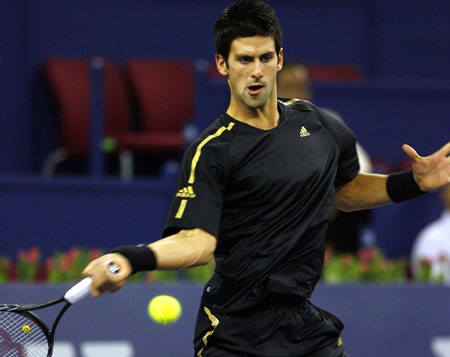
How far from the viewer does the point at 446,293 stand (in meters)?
6.12

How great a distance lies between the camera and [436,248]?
22.7ft

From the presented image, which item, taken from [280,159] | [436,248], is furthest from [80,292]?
[436,248]

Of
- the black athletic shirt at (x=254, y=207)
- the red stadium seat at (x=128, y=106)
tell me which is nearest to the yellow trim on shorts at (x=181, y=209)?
the black athletic shirt at (x=254, y=207)

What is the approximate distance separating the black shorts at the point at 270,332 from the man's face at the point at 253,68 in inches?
30.2

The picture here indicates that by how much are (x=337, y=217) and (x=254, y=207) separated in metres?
3.79

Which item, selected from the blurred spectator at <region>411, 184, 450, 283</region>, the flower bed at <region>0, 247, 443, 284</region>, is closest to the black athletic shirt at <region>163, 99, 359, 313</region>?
the flower bed at <region>0, 247, 443, 284</region>

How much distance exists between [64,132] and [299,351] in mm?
5625

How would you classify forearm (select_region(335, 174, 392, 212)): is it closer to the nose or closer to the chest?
the chest

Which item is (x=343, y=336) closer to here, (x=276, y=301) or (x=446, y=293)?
(x=446, y=293)

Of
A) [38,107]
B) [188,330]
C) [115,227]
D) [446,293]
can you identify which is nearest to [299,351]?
[188,330]

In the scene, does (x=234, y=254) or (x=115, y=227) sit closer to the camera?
(x=234, y=254)

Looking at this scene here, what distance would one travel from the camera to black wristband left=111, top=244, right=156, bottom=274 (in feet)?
10.5

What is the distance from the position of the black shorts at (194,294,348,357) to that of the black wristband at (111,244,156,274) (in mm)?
505

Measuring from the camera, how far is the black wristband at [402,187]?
13.1 feet
